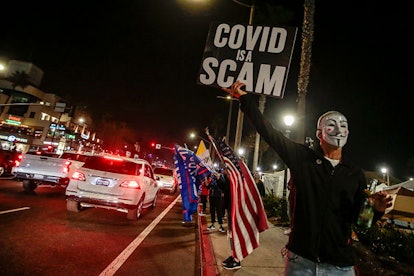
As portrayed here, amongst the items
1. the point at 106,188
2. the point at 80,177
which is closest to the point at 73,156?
the point at 80,177

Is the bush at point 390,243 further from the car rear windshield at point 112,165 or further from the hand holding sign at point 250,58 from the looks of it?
the car rear windshield at point 112,165

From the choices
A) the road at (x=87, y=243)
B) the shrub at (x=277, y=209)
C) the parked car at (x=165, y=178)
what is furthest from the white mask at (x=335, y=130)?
the parked car at (x=165, y=178)

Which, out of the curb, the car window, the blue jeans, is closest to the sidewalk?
the curb

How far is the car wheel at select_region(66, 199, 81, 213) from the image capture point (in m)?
9.29

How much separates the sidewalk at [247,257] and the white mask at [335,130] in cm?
359

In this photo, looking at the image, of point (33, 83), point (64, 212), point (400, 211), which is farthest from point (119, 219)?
point (33, 83)

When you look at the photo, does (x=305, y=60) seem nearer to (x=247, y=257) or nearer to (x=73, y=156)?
(x=247, y=257)

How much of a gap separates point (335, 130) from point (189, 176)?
6.73 meters

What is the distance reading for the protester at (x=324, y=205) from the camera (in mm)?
2266

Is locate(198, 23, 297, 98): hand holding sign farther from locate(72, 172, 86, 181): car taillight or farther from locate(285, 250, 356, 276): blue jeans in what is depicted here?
locate(72, 172, 86, 181): car taillight

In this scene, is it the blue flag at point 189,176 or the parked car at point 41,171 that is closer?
the blue flag at point 189,176

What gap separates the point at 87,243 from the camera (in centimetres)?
644

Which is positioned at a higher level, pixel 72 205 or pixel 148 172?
pixel 148 172

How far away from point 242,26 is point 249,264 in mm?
4460
